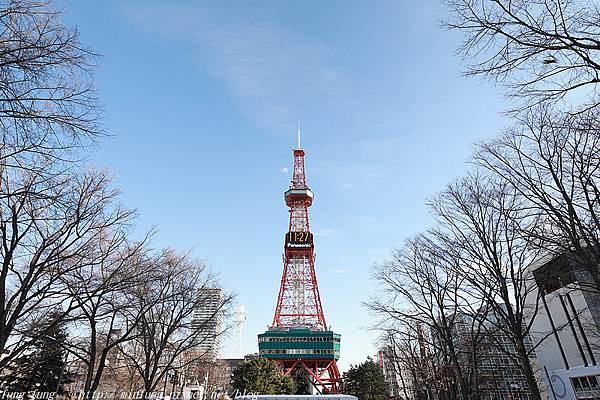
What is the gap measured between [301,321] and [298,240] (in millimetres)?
11616

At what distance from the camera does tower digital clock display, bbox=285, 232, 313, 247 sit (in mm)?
54594

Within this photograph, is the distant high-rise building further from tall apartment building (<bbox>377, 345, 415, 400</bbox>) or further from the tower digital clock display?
the tower digital clock display

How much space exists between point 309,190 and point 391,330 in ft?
144

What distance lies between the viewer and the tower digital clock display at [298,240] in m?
54.6

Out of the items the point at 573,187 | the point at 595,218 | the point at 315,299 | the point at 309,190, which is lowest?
the point at 595,218

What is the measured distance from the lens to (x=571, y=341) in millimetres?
29750

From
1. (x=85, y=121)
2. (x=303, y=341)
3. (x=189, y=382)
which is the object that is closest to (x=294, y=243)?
(x=303, y=341)

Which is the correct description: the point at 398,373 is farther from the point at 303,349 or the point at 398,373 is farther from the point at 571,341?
the point at 303,349

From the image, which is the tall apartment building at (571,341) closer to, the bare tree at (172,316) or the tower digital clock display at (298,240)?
the bare tree at (172,316)

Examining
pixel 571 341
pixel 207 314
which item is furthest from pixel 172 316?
pixel 571 341

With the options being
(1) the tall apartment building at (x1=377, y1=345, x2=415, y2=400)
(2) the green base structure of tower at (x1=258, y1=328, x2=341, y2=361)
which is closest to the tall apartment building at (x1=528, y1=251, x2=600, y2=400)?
(1) the tall apartment building at (x1=377, y1=345, x2=415, y2=400)

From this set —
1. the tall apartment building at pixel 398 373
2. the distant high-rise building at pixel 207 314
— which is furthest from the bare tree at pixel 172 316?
the tall apartment building at pixel 398 373

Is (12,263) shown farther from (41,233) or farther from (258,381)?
(258,381)

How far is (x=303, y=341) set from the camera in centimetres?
4906
